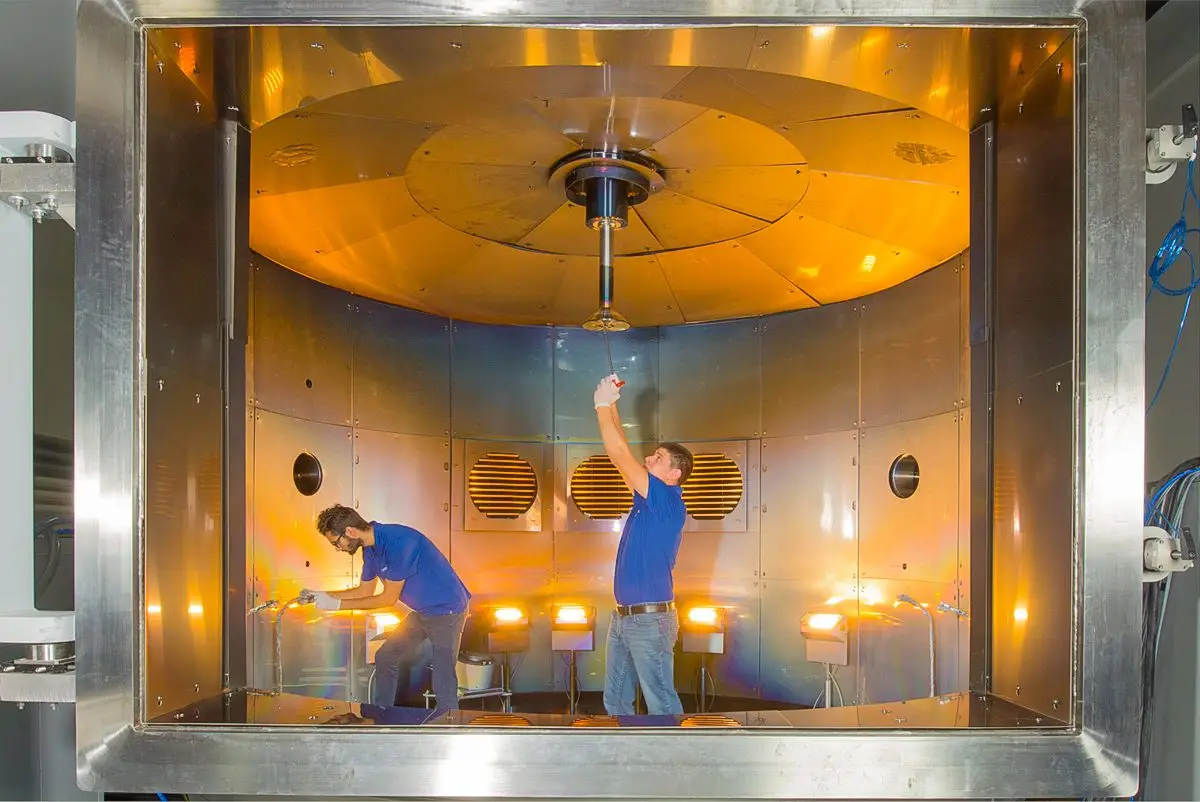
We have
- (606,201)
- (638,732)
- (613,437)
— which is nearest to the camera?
Answer: (638,732)

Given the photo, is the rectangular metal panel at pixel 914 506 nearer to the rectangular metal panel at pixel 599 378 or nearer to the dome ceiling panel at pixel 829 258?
the dome ceiling panel at pixel 829 258

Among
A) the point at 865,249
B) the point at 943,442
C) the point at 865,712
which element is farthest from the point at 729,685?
the point at 865,712

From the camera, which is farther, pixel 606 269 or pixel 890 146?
pixel 606 269

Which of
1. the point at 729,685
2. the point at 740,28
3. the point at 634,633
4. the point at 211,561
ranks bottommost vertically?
the point at 729,685

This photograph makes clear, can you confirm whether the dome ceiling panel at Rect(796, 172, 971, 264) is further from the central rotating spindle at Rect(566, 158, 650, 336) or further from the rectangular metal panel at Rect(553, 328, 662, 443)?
the rectangular metal panel at Rect(553, 328, 662, 443)

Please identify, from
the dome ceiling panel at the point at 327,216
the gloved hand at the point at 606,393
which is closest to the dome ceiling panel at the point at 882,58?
the dome ceiling panel at the point at 327,216

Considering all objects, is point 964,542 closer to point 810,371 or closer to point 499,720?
point 810,371

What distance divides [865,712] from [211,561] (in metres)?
1.40

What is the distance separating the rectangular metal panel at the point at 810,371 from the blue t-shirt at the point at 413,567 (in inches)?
78.5

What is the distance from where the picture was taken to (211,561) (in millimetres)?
1938

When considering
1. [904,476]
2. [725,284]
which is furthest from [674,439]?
[904,476]

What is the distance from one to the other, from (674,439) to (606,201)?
2285 mm

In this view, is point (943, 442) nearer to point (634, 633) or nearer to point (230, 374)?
point (634, 633)

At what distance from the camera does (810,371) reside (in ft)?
16.0
